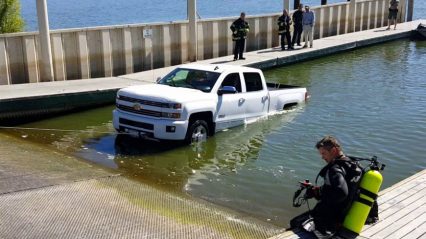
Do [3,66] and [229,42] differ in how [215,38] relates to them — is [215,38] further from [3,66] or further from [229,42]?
[3,66]

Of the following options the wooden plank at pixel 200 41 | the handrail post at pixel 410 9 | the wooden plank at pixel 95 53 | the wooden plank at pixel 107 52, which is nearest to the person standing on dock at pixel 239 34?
the wooden plank at pixel 200 41

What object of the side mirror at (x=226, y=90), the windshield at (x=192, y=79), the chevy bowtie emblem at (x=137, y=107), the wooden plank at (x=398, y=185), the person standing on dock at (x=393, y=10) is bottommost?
the wooden plank at (x=398, y=185)

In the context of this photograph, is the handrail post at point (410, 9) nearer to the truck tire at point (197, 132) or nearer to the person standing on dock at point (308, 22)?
the person standing on dock at point (308, 22)

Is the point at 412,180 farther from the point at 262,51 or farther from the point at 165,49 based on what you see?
the point at 262,51

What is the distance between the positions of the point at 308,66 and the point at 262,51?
2.31 meters

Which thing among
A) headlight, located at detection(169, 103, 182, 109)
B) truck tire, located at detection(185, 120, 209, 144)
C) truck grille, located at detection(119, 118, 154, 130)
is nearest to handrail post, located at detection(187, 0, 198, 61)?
truck tire, located at detection(185, 120, 209, 144)

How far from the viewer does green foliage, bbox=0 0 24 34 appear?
17266mm

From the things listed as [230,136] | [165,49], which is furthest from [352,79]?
[230,136]

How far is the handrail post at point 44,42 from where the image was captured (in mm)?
15828

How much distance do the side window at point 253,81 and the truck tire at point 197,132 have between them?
1.70 metres

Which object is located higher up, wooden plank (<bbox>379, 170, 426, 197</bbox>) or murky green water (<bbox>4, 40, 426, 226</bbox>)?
wooden plank (<bbox>379, 170, 426, 197</bbox>)

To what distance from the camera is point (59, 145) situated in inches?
454

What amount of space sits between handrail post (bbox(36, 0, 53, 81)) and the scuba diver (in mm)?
11700

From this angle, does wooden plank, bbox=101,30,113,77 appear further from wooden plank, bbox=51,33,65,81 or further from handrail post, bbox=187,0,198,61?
handrail post, bbox=187,0,198,61
